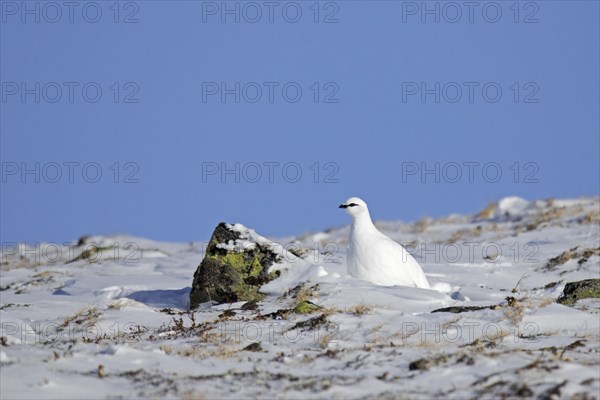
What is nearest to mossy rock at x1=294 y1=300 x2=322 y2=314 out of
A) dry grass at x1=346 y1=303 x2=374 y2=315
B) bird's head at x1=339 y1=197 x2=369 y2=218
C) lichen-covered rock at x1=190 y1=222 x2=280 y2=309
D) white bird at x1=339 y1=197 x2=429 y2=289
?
dry grass at x1=346 y1=303 x2=374 y2=315

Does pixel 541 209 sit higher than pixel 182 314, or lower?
higher

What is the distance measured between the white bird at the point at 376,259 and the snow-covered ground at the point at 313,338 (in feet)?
1.67

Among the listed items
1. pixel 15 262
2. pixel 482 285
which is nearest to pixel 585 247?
pixel 482 285

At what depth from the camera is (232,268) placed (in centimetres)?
1211

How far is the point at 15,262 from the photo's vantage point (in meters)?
23.3

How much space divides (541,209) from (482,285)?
11706 mm

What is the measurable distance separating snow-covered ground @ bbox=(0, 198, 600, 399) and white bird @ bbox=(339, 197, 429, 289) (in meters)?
0.51

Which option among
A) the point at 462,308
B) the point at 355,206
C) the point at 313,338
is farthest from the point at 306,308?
the point at 355,206

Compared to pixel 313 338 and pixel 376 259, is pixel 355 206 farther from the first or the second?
pixel 313 338

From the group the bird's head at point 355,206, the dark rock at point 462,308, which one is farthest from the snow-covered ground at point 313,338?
the bird's head at point 355,206

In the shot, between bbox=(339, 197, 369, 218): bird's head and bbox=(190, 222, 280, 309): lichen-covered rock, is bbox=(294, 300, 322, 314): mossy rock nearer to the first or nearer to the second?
bbox=(190, 222, 280, 309): lichen-covered rock

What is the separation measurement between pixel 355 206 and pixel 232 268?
5.94 ft

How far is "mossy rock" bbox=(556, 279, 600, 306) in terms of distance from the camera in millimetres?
10289

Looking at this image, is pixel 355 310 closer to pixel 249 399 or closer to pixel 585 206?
pixel 249 399
